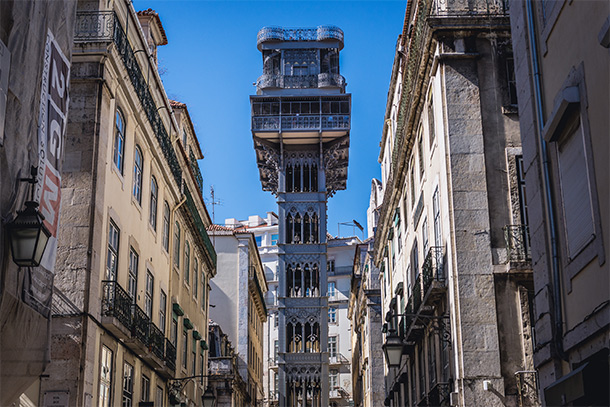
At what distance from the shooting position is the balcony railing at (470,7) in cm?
1997

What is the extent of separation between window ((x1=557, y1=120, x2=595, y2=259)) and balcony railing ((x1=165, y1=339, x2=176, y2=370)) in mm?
15234

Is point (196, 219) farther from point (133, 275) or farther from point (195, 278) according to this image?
point (133, 275)

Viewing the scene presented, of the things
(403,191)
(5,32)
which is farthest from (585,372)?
(403,191)

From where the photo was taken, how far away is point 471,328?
1795cm

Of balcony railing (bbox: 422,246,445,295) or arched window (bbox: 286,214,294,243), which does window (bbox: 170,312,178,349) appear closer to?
balcony railing (bbox: 422,246,445,295)

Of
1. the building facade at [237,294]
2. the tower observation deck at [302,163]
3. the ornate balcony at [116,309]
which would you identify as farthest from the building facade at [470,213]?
the tower observation deck at [302,163]

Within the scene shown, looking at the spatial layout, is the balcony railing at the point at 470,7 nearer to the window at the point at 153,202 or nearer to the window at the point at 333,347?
the window at the point at 153,202

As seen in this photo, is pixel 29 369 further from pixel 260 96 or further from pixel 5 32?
pixel 260 96

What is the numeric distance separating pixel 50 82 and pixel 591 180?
890 cm

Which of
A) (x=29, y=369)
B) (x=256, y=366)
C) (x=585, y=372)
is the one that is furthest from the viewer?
(x=256, y=366)

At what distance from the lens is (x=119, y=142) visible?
801 inches

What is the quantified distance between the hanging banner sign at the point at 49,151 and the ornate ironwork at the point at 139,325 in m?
5.60

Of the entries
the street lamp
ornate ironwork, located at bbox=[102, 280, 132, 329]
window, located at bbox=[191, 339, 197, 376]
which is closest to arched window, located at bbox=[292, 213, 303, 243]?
window, located at bbox=[191, 339, 197, 376]

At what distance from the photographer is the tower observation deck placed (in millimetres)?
54938
